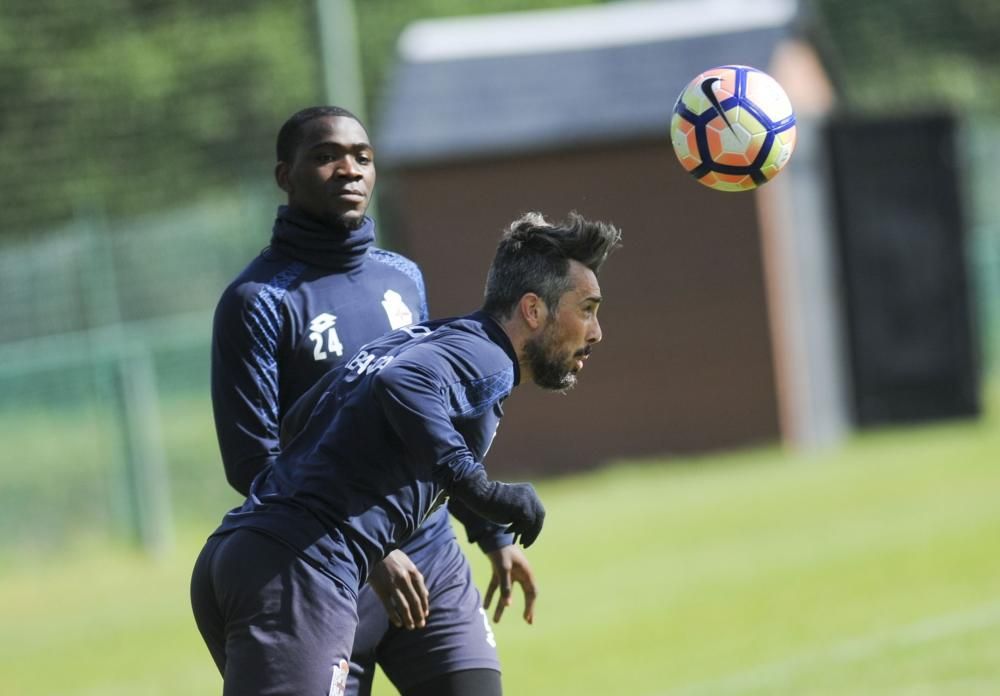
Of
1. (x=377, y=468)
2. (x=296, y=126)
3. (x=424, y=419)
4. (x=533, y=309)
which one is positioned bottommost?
(x=377, y=468)

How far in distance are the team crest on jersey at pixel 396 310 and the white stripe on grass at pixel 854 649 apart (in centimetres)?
346

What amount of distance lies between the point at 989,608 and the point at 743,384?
8803 mm

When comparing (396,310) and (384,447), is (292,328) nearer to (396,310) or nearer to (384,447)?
(396,310)

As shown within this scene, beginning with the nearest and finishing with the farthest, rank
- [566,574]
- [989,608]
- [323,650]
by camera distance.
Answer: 1. [323,650]
2. [989,608]
3. [566,574]

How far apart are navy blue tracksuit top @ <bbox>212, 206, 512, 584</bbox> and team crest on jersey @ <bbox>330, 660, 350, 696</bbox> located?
0.79m

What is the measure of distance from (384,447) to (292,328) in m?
0.98

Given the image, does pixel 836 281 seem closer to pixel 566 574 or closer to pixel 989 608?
pixel 566 574

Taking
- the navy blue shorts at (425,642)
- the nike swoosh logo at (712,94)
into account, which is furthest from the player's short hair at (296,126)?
the navy blue shorts at (425,642)

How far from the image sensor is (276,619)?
14.6 feet

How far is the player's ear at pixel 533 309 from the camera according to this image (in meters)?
4.70

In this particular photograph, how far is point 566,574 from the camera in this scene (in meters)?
12.4

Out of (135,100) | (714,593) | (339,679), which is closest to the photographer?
(339,679)

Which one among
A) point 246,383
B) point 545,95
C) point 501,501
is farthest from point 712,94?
point 545,95

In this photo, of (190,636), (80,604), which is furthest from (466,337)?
(80,604)
